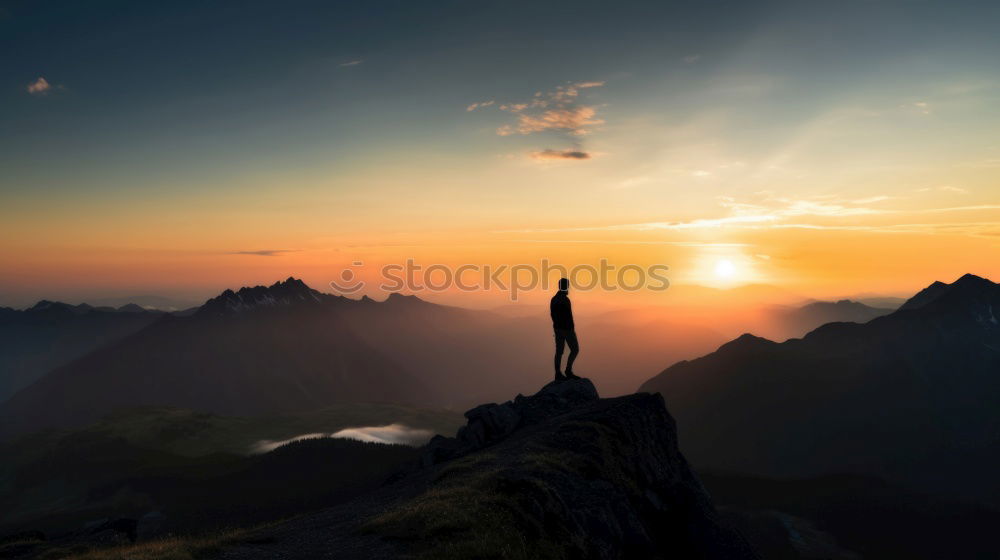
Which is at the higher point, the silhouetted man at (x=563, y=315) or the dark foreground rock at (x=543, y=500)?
the silhouetted man at (x=563, y=315)

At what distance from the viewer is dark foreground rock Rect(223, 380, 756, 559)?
2038 centimetres

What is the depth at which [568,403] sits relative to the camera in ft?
152

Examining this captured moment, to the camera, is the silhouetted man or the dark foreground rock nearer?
the dark foreground rock

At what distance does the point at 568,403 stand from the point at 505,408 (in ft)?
18.4

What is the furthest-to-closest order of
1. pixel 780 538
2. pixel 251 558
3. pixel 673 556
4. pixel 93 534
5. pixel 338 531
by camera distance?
pixel 780 538 → pixel 93 534 → pixel 673 556 → pixel 338 531 → pixel 251 558

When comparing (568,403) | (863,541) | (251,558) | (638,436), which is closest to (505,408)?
(568,403)

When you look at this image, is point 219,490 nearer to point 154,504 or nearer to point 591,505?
point 154,504

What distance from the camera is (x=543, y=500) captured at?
24891mm

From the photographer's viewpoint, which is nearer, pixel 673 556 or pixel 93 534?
pixel 673 556

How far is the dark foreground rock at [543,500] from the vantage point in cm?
2038

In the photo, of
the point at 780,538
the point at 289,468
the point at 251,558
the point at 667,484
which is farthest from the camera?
the point at 289,468

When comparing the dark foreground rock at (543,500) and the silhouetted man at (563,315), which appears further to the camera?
the silhouetted man at (563,315)

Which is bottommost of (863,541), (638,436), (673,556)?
(863,541)

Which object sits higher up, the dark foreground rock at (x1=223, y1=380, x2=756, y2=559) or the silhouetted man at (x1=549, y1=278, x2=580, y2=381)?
the silhouetted man at (x1=549, y1=278, x2=580, y2=381)
